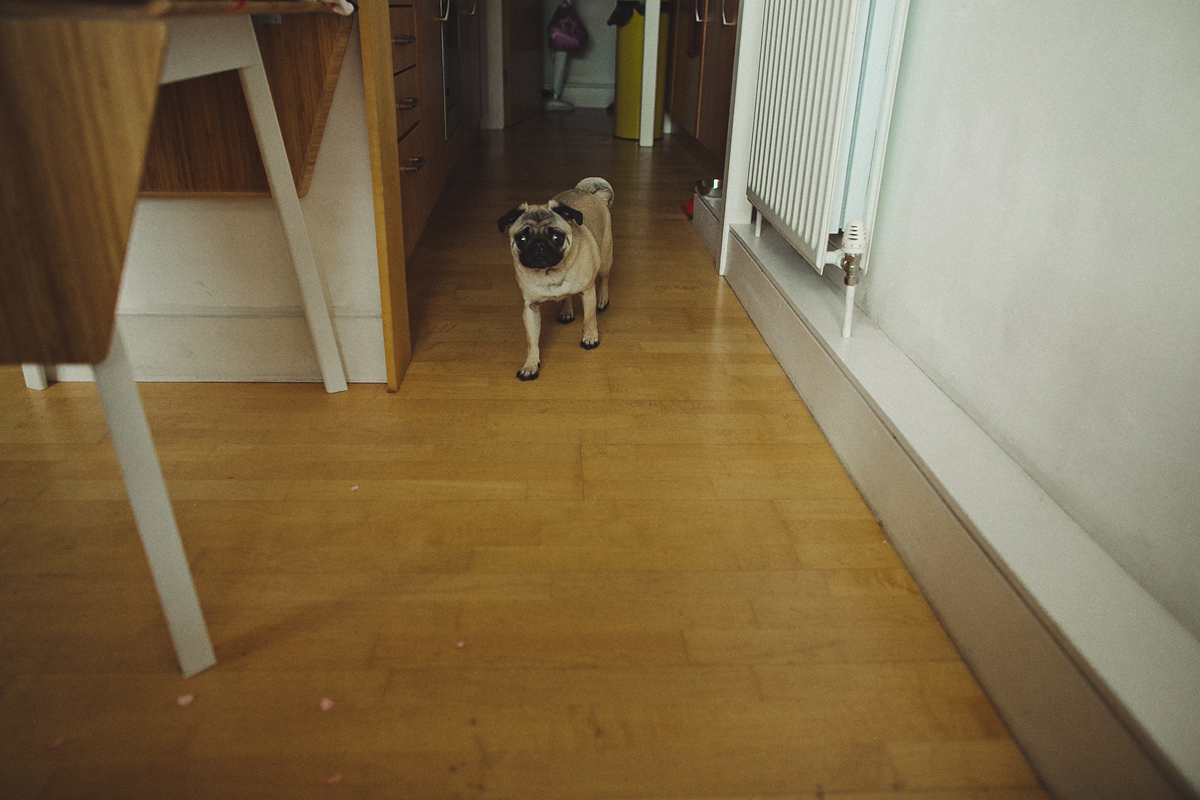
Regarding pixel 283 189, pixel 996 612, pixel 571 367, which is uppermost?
pixel 283 189

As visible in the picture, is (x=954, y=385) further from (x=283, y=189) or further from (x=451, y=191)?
(x=451, y=191)

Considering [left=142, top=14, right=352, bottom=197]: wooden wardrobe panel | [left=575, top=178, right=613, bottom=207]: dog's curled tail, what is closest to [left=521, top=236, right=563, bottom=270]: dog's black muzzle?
[left=142, top=14, right=352, bottom=197]: wooden wardrobe panel

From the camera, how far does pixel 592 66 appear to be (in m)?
6.31

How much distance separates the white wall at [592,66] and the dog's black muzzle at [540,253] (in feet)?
15.8

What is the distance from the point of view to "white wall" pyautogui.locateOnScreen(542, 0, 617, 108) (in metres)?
6.18

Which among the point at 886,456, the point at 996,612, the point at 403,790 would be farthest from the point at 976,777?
the point at 403,790

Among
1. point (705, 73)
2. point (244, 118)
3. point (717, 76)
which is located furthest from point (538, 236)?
point (705, 73)

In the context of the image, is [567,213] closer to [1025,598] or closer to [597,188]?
[597,188]

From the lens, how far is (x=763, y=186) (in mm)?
2336

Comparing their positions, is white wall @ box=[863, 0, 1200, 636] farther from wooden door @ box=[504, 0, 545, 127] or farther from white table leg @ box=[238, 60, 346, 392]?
wooden door @ box=[504, 0, 545, 127]

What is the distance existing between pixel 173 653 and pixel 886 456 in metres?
1.12

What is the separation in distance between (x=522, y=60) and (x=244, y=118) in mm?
4067

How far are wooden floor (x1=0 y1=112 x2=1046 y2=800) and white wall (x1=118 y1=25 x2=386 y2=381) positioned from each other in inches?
3.3

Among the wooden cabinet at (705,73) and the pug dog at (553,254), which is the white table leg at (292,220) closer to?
the pug dog at (553,254)
